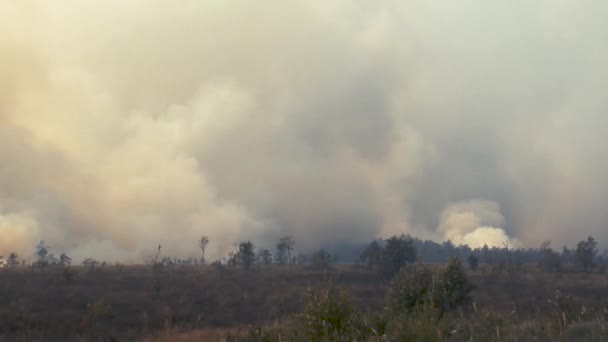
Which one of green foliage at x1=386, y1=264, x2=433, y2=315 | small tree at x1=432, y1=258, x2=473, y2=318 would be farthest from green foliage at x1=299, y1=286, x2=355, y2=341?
small tree at x1=432, y1=258, x2=473, y2=318

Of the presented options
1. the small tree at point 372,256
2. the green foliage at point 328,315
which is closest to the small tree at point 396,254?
the small tree at point 372,256

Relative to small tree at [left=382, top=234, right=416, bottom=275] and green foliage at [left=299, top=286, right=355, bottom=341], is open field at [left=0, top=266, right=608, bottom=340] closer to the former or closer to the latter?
small tree at [left=382, top=234, right=416, bottom=275]

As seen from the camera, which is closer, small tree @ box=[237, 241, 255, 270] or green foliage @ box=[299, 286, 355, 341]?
green foliage @ box=[299, 286, 355, 341]

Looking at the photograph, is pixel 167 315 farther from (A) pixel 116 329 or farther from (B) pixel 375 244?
(B) pixel 375 244

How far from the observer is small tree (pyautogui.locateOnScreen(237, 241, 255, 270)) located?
11008cm

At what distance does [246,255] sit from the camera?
111 m

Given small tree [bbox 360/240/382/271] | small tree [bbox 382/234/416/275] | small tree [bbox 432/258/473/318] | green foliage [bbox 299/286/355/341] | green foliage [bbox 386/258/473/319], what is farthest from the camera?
small tree [bbox 360/240/382/271]

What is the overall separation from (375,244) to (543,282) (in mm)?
41376

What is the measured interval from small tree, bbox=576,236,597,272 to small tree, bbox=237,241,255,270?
6753 cm

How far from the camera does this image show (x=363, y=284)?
83.2 metres

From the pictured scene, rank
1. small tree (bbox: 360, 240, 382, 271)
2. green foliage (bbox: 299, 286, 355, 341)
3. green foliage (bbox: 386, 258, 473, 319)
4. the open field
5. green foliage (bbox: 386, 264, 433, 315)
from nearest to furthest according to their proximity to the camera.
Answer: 1. green foliage (bbox: 299, 286, 355, 341)
2. green foliage (bbox: 386, 258, 473, 319)
3. green foliage (bbox: 386, 264, 433, 315)
4. the open field
5. small tree (bbox: 360, 240, 382, 271)

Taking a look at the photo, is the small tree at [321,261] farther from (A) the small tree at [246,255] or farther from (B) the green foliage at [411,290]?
(B) the green foliage at [411,290]

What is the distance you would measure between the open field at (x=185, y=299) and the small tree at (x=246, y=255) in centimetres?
1601

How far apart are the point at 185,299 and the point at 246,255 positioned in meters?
46.3
